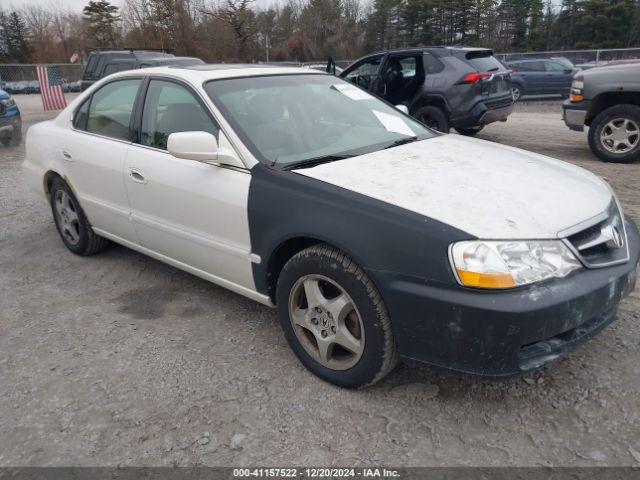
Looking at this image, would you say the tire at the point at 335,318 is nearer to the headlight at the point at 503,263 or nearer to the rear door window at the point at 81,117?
the headlight at the point at 503,263

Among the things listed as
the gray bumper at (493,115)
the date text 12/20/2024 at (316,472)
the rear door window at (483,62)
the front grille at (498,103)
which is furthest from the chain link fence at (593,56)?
the date text 12/20/2024 at (316,472)

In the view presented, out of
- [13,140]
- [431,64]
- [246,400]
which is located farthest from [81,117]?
[13,140]

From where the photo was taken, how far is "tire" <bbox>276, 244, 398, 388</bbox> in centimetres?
239

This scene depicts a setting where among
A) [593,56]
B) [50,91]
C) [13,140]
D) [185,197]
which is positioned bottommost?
[13,140]

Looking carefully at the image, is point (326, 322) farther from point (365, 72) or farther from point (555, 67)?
point (555, 67)

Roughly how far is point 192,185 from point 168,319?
95 cm

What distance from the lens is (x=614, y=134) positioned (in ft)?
23.5

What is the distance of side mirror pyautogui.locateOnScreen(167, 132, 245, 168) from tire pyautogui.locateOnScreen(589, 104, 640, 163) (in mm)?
6110

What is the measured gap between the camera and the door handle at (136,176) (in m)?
3.47

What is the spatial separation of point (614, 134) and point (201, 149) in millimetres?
6403

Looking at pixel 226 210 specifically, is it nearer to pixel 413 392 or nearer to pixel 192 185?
pixel 192 185

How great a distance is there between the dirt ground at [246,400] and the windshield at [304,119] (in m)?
1.16

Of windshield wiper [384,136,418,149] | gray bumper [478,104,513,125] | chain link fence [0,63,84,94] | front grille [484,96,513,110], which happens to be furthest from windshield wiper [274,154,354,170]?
chain link fence [0,63,84,94]

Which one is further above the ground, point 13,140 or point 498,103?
point 498,103
